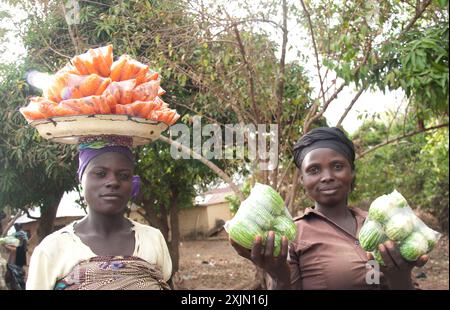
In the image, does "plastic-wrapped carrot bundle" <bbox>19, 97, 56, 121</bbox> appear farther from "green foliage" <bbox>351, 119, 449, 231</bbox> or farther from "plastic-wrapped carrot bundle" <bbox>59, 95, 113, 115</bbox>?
"green foliage" <bbox>351, 119, 449, 231</bbox>

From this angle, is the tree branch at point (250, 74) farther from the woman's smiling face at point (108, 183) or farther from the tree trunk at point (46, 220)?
the tree trunk at point (46, 220)

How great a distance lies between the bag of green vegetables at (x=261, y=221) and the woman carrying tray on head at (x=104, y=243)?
0.50 meters

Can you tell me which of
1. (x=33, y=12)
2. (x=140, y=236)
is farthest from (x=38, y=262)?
(x=33, y=12)

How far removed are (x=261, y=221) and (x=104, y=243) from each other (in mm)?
729

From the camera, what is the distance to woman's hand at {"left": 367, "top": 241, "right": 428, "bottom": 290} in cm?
164

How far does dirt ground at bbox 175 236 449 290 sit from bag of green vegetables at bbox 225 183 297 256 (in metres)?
5.66

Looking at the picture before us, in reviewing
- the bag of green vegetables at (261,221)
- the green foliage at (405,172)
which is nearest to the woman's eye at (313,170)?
the bag of green vegetables at (261,221)

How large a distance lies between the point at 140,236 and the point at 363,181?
8.25 meters

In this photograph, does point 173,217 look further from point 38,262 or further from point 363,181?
point 38,262

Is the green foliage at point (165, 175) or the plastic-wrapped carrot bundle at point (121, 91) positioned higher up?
the green foliage at point (165, 175)

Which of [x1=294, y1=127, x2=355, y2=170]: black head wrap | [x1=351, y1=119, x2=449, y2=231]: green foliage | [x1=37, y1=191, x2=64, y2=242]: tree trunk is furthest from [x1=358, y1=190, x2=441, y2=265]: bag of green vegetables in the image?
[x1=37, y1=191, x2=64, y2=242]: tree trunk

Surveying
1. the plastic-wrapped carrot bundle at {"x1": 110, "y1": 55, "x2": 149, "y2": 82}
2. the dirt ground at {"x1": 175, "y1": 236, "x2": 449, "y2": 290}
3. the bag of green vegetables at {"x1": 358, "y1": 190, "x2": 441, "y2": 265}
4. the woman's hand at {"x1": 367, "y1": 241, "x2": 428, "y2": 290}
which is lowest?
the dirt ground at {"x1": 175, "y1": 236, "x2": 449, "y2": 290}

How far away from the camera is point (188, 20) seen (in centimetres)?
467

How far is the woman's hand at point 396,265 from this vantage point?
164 centimetres
